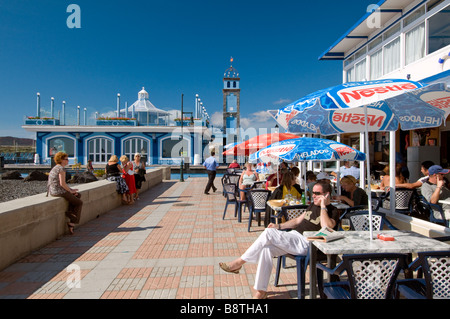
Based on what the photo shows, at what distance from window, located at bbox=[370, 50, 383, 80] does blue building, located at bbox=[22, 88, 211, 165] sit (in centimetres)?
2198

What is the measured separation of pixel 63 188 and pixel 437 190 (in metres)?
6.62

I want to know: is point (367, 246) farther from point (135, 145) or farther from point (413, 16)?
point (135, 145)

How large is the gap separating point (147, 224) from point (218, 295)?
406cm

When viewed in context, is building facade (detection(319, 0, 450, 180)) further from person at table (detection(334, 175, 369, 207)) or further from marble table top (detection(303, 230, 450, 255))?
marble table top (detection(303, 230, 450, 255))

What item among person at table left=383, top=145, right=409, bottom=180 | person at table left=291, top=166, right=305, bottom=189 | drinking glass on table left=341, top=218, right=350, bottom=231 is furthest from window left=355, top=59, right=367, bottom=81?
drinking glass on table left=341, top=218, right=350, bottom=231

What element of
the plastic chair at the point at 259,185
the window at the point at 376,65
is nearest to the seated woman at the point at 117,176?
the plastic chair at the point at 259,185

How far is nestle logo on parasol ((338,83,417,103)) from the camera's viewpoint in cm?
325

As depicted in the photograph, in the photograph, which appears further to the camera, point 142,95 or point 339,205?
point 142,95

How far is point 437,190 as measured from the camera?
5297 mm

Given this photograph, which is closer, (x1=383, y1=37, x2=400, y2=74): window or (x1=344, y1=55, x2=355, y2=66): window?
(x1=383, y1=37, x2=400, y2=74): window

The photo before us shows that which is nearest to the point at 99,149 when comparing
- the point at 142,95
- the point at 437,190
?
the point at 142,95
